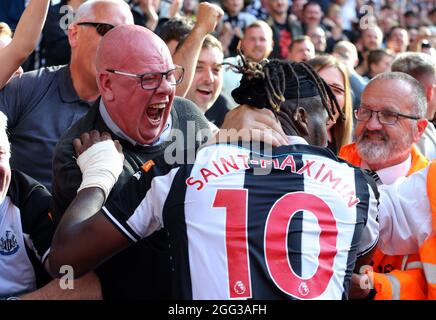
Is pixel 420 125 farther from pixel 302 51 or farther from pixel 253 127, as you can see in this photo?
pixel 302 51

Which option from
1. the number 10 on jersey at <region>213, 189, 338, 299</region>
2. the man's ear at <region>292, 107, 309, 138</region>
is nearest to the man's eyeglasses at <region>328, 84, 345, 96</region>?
the man's ear at <region>292, 107, 309, 138</region>

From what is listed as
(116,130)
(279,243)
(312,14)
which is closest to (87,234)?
(279,243)

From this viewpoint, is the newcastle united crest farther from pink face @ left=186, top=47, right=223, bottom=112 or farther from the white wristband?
pink face @ left=186, top=47, right=223, bottom=112

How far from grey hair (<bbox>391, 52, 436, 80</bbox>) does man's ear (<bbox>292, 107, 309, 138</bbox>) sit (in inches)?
111

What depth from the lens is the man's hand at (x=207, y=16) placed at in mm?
4977

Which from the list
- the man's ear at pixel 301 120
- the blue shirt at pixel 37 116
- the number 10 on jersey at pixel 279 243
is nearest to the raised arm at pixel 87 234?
the number 10 on jersey at pixel 279 243

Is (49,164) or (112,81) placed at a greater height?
(112,81)

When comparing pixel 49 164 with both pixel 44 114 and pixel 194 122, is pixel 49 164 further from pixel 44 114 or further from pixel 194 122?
pixel 194 122

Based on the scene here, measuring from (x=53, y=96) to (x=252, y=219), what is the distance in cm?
226

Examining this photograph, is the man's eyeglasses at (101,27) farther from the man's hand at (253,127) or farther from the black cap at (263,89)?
the man's hand at (253,127)

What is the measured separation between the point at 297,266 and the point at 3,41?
3158 millimetres

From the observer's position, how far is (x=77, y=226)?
2.68 meters

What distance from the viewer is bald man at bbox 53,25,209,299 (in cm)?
316

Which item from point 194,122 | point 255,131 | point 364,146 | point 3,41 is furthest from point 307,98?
point 3,41
